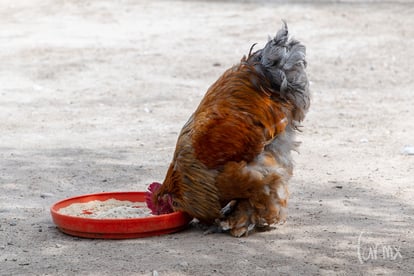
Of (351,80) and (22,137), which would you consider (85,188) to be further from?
(351,80)

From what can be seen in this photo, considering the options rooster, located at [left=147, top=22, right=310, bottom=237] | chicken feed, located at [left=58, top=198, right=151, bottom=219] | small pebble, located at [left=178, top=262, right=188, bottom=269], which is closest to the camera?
small pebble, located at [left=178, top=262, right=188, bottom=269]

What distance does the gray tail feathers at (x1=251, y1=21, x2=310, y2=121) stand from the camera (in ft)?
18.2

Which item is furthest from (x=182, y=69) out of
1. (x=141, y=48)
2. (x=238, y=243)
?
(x=238, y=243)

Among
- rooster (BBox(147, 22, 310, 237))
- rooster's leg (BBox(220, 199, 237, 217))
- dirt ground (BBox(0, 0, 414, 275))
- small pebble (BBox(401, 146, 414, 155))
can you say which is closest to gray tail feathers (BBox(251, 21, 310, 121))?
rooster (BBox(147, 22, 310, 237))

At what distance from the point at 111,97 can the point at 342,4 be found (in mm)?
7768

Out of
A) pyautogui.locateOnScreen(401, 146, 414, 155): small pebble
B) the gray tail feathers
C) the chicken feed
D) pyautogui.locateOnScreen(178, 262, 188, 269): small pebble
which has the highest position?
the gray tail feathers

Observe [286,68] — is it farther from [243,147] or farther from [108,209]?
[108,209]

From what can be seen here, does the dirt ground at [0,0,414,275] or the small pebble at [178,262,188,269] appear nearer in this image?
the small pebble at [178,262,188,269]

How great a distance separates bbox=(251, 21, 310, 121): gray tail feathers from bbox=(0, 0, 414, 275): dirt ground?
3.15 ft

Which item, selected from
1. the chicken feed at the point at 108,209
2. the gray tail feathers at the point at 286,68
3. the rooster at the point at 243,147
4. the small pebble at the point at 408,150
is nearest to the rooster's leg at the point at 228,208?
the rooster at the point at 243,147

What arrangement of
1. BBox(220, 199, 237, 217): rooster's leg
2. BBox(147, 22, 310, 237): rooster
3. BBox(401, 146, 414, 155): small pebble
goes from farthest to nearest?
1. BBox(401, 146, 414, 155): small pebble
2. BBox(220, 199, 237, 217): rooster's leg
3. BBox(147, 22, 310, 237): rooster

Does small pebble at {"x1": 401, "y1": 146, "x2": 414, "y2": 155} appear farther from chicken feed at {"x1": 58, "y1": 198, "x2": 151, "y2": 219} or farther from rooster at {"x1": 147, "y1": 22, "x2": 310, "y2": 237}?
chicken feed at {"x1": 58, "y1": 198, "x2": 151, "y2": 219}

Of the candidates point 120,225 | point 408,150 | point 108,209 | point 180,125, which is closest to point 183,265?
point 120,225

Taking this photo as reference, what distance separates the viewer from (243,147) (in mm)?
5379
